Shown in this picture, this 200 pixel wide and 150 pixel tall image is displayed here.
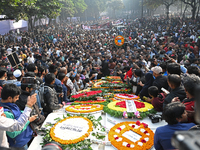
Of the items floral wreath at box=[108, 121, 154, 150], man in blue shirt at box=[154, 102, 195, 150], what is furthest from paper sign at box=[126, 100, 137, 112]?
man in blue shirt at box=[154, 102, 195, 150]

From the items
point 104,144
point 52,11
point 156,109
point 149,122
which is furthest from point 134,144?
point 52,11

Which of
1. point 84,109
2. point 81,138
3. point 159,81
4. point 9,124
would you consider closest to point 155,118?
point 159,81

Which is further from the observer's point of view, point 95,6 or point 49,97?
point 95,6

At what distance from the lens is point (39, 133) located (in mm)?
3307

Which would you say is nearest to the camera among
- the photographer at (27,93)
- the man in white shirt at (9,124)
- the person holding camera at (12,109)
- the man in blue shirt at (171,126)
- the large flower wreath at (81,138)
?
the man in blue shirt at (171,126)

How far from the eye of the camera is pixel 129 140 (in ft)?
9.73

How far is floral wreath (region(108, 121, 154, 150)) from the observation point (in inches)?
110

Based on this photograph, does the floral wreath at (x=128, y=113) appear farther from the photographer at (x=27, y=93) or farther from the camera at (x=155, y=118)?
the photographer at (x=27, y=93)

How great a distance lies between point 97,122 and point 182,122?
1.66m

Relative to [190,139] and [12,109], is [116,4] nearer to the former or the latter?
[12,109]

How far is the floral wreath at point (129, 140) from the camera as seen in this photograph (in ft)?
9.13

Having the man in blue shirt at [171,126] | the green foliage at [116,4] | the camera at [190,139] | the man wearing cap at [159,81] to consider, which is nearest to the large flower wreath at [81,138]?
the man in blue shirt at [171,126]

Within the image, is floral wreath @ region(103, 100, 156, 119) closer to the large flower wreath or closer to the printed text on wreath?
the large flower wreath

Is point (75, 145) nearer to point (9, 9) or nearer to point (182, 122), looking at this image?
point (182, 122)
